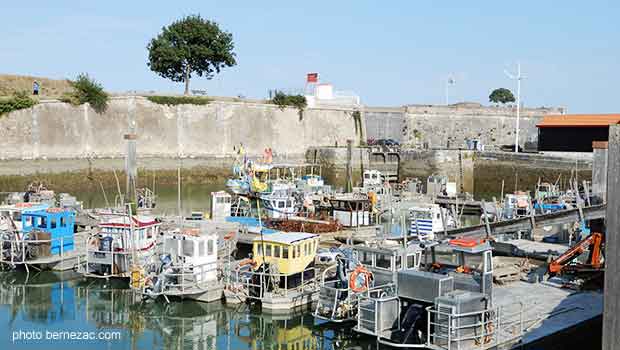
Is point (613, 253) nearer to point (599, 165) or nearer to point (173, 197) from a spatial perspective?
point (599, 165)

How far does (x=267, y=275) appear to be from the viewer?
60.5 ft

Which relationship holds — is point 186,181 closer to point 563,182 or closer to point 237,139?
point 237,139

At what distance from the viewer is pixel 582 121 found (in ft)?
158

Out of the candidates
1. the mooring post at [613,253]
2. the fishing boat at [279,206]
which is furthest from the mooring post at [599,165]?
the mooring post at [613,253]

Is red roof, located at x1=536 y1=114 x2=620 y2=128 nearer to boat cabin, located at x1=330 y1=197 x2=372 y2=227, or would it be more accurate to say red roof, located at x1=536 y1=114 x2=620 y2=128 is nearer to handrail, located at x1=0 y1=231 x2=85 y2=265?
boat cabin, located at x1=330 y1=197 x2=372 y2=227

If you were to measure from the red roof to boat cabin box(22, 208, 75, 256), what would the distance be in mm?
36083

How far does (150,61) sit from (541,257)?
49.2 m

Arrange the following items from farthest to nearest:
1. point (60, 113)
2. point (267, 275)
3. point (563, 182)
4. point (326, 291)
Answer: point (60, 113) → point (563, 182) → point (267, 275) → point (326, 291)

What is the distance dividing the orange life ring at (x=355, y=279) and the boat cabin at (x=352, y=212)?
1250 centimetres

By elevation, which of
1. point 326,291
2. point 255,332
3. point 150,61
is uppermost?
point 150,61

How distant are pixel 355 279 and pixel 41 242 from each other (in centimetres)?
1130

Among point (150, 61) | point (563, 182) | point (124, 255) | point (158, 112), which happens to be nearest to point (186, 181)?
point (158, 112)

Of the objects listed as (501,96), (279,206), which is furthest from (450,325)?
(501,96)

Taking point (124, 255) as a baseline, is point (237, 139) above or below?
above
